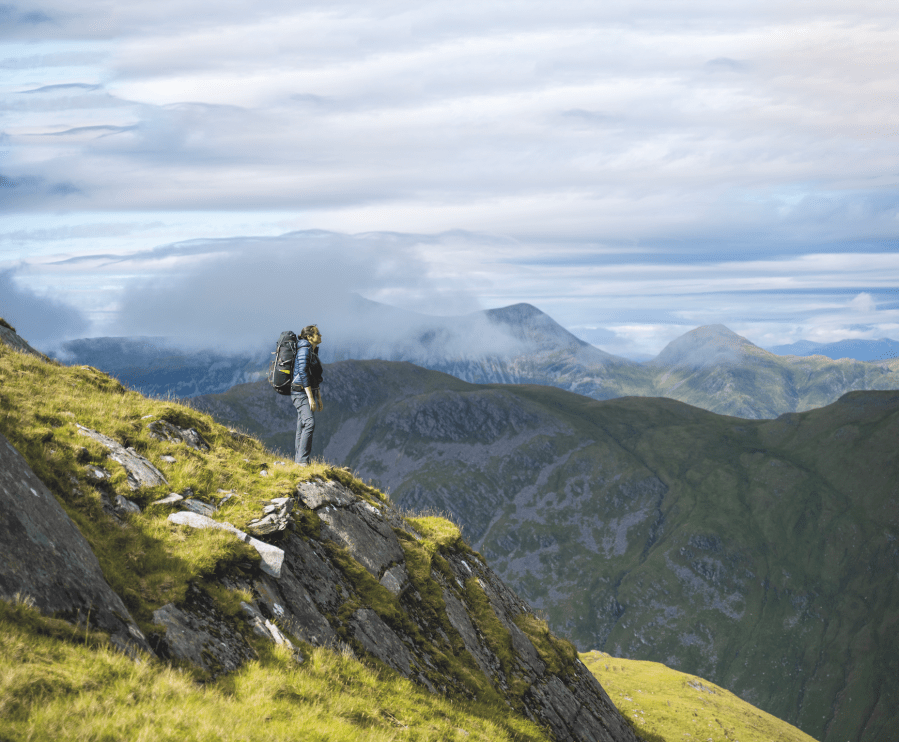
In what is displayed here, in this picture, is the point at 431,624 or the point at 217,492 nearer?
the point at 217,492

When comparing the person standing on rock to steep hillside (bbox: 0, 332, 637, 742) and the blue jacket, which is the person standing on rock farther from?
steep hillside (bbox: 0, 332, 637, 742)

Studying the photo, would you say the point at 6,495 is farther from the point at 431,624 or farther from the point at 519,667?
the point at 519,667

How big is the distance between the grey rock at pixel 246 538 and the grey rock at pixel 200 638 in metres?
2.11

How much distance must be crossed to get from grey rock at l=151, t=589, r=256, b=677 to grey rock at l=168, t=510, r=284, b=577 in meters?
2.11

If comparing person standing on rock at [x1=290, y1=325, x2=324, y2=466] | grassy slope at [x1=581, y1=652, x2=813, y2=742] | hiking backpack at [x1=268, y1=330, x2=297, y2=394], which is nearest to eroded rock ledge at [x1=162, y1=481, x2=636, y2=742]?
person standing on rock at [x1=290, y1=325, x2=324, y2=466]

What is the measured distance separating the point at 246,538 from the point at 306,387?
800 centimetres

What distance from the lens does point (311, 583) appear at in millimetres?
16609

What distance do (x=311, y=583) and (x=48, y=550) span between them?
23.8 ft

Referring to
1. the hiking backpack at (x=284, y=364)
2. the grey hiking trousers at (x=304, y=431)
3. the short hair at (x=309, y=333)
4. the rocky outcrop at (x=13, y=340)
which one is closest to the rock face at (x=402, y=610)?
the grey hiking trousers at (x=304, y=431)

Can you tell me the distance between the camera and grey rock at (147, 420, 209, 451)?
19141mm

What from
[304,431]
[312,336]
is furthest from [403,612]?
[312,336]

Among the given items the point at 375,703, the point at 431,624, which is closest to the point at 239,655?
the point at 375,703

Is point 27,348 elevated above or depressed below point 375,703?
above

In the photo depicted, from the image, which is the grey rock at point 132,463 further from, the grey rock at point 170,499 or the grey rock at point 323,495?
the grey rock at point 323,495
